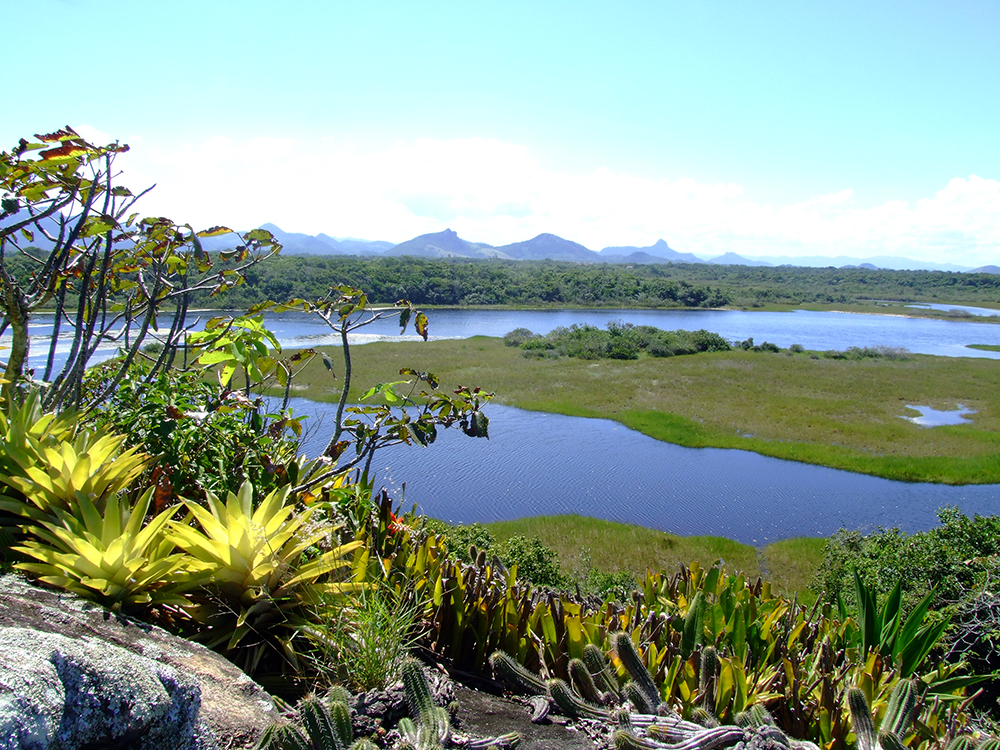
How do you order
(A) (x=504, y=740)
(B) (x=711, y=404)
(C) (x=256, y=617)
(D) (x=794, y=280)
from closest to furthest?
(A) (x=504, y=740) < (C) (x=256, y=617) < (B) (x=711, y=404) < (D) (x=794, y=280)

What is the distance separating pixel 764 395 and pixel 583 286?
217ft

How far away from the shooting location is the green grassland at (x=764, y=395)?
19.0 metres

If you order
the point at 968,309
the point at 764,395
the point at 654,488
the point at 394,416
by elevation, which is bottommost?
the point at 654,488

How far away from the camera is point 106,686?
4.12 feet

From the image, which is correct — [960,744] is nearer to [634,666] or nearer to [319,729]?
[634,666]

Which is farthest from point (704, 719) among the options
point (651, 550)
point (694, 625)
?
point (651, 550)

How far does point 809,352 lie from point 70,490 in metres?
41.8

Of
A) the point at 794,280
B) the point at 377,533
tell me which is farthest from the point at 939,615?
the point at 794,280

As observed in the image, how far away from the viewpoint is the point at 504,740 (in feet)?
5.50

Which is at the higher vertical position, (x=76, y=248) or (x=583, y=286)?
(x=583, y=286)

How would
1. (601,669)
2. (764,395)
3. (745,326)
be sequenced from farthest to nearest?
1. (745,326)
2. (764,395)
3. (601,669)

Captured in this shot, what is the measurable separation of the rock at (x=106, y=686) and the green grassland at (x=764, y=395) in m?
19.1

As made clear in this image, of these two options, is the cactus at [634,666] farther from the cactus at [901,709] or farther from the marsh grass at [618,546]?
the marsh grass at [618,546]

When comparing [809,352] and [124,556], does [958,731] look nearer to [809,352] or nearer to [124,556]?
[124,556]
